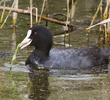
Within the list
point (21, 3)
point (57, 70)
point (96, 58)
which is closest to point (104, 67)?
point (96, 58)

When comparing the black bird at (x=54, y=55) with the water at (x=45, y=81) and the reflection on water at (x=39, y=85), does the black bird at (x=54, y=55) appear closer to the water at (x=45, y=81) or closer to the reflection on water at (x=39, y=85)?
the water at (x=45, y=81)

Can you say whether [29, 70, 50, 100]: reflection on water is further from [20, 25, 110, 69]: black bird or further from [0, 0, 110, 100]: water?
[20, 25, 110, 69]: black bird

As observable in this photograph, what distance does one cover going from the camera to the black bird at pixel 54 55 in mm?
9320

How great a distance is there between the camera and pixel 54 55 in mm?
9453

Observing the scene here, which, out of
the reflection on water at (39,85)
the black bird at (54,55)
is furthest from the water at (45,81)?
the black bird at (54,55)

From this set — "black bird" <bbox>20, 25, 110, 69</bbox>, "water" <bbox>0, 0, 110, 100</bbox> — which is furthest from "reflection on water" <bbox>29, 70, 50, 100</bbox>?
"black bird" <bbox>20, 25, 110, 69</bbox>

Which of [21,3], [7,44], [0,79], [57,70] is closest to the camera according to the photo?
[0,79]

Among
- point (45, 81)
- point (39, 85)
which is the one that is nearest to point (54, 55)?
point (45, 81)

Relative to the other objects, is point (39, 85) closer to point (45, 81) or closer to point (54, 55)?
point (45, 81)

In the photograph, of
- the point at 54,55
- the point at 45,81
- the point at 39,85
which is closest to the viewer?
the point at 39,85

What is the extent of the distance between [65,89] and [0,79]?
1249mm

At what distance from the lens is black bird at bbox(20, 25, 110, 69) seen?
367 inches

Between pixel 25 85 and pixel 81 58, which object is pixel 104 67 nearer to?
pixel 81 58

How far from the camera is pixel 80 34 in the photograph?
38.7ft
